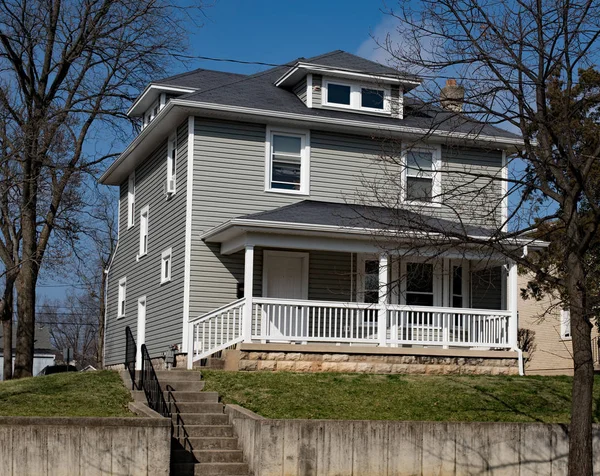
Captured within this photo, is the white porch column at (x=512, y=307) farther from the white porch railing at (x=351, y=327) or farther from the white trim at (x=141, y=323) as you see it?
the white trim at (x=141, y=323)

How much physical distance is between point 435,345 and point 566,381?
307 centimetres

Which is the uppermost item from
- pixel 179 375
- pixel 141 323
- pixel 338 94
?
pixel 338 94

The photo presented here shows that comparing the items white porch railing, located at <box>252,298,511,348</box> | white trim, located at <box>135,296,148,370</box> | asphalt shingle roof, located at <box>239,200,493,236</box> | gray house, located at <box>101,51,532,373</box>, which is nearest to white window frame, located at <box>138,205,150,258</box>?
gray house, located at <box>101,51,532,373</box>

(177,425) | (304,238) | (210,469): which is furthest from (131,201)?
(210,469)

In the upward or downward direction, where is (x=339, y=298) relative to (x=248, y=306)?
upward

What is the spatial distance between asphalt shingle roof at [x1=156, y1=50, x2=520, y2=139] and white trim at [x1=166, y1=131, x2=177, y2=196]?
4.88 feet

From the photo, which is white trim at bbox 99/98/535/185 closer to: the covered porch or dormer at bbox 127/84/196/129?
dormer at bbox 127/84/196/129

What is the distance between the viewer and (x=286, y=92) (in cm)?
2566

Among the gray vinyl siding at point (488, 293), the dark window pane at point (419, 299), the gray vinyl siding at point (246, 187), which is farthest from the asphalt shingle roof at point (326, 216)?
the gray vinyl siding at point (488, 293)

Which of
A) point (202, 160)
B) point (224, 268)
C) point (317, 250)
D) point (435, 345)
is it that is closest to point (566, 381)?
point (435, 345)

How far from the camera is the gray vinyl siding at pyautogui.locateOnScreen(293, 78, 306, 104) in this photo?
2506cm

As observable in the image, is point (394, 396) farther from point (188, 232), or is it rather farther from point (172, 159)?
point (172, 159)

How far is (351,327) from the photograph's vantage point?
811 inches

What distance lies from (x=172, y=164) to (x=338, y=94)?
4.73 metres
